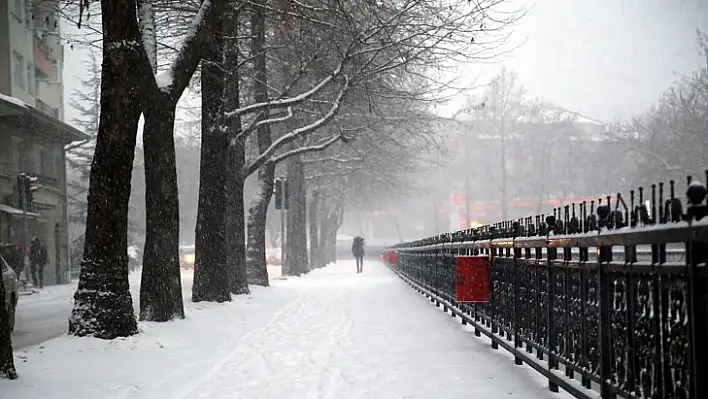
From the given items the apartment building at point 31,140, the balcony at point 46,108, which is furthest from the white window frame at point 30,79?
the balcony at point 46,108

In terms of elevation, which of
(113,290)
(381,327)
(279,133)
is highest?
(279,133)

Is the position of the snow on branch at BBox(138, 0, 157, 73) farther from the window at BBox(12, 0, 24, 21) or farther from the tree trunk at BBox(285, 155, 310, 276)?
the window at BBox(12, 0, 24, 21)

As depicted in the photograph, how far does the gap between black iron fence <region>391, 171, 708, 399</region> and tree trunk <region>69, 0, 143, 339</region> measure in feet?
16.7

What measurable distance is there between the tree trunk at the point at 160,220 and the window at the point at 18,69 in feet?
87.8

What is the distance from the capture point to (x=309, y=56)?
752 inches

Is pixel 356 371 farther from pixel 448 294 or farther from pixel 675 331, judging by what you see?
pixel 448 294

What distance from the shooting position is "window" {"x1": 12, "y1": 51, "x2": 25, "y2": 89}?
3694 cm

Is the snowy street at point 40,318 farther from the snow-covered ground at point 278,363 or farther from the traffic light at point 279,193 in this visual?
the traffic light at point 279,193

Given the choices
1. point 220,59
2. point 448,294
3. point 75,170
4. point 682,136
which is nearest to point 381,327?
point 448,294

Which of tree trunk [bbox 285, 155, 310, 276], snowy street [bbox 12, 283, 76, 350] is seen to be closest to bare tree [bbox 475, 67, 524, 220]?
tree trunk [bbox 285, 155, 310, 276]

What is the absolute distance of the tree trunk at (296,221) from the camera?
35.8 metres

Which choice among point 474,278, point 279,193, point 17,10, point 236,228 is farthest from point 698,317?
point 17,10

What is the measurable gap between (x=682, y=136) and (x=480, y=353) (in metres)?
40.1

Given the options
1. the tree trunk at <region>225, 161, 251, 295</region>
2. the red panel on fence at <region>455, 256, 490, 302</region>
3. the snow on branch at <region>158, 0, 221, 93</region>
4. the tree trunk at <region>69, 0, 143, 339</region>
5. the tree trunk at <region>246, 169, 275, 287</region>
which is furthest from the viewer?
the tree trunk at <region>246, 169, 275, 287</region>
